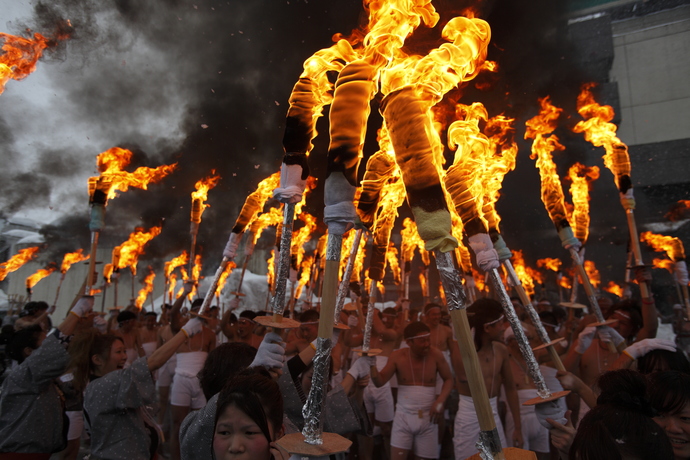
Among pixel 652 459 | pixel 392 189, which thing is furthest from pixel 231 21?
pixel 652 459

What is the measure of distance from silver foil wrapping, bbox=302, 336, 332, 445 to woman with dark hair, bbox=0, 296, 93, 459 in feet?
8.99

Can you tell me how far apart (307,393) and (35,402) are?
8.37 ft

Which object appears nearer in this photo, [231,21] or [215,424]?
[215,424]

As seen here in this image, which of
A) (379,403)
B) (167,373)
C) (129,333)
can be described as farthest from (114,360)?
(129,333)

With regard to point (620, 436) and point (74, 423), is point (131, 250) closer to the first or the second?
point (74, 423)

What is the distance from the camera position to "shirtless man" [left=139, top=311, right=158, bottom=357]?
979cm

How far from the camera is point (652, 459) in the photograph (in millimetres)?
1847

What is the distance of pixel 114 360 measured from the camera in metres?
4.00

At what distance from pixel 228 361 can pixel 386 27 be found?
282 centimetres

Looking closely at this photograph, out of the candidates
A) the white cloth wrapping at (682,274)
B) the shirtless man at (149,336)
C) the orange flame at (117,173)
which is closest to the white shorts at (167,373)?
the shirtless man at (149,336)

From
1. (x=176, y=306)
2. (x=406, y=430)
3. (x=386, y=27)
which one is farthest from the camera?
(x=176, y=306)

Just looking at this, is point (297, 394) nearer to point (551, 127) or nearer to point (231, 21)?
point (551, 127)

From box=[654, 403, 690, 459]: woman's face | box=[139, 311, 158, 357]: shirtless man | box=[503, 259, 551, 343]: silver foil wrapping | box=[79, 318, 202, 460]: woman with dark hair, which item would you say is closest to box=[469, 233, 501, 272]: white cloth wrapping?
box=[503, 259, 551, 343]: silver foil wrapping

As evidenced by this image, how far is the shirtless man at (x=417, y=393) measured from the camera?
18.6ft
